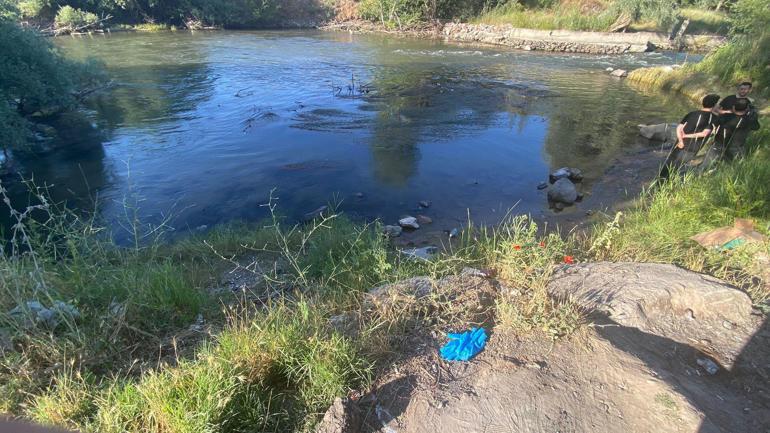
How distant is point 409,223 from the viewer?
7859 millimetres

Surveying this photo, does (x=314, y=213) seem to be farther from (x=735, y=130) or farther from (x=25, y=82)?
(x=25, y=82)

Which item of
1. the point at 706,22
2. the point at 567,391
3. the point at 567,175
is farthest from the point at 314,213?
the point at 706,22

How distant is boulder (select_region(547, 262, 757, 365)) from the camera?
310cm

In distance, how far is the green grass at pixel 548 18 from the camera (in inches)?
1120

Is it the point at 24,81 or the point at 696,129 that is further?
the point at 24,81

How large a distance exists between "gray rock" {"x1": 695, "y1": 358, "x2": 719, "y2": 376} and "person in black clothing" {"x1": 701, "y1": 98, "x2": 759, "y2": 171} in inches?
201

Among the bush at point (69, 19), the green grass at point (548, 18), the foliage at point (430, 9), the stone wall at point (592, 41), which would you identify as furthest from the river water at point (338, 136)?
the foliage at point (430, 9)

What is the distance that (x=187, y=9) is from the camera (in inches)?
1442

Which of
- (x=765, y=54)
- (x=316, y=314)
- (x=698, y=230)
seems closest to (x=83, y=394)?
(x=316, y=314)

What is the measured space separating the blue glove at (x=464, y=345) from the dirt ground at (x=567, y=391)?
0.13 feet

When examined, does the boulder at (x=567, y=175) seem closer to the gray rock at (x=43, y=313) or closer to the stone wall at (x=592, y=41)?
the gray rock at (x=43, y=313)

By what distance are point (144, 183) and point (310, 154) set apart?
3856mm

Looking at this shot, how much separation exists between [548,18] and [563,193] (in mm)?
26040

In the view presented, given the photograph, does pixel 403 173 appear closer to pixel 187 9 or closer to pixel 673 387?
pixel 673 387
